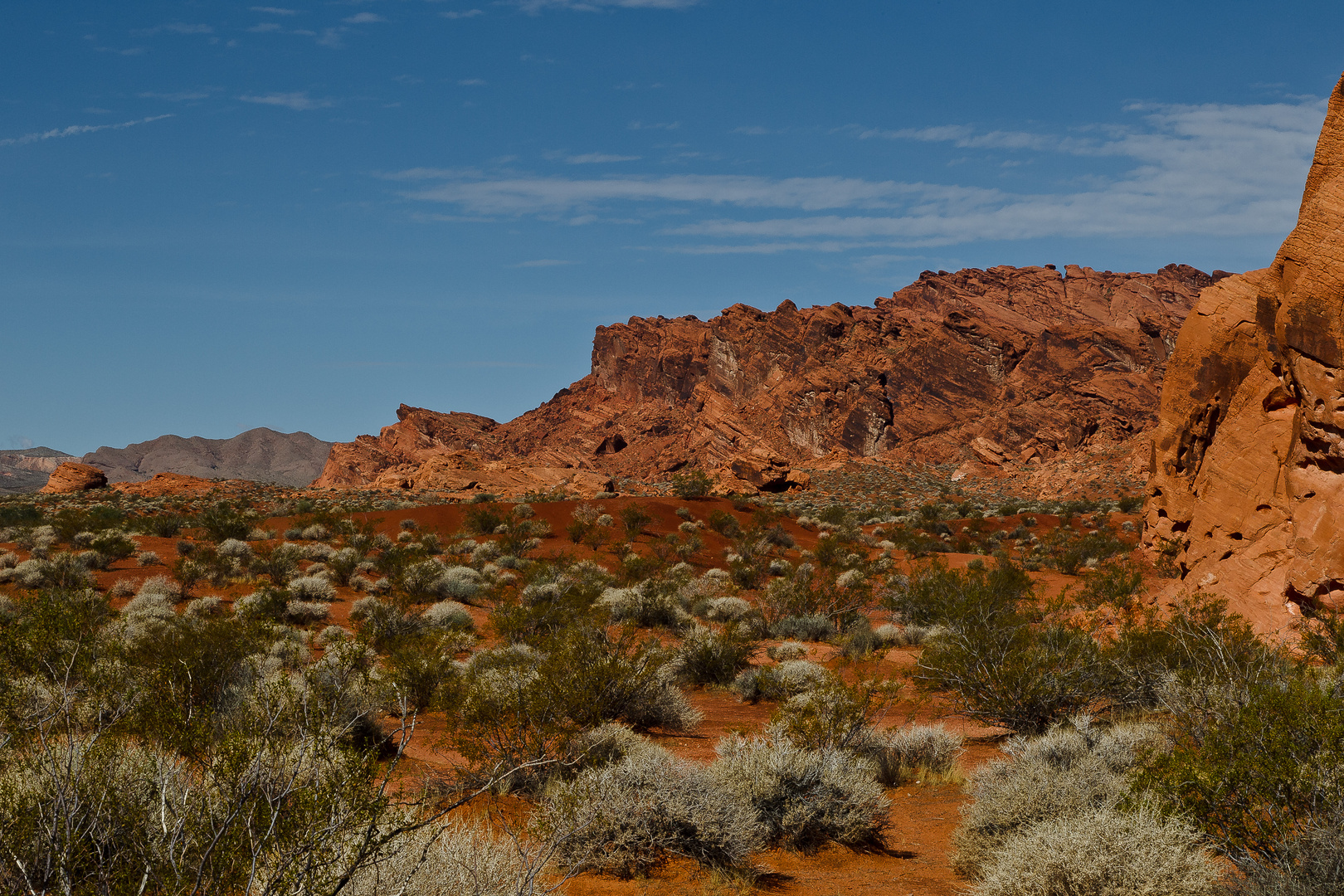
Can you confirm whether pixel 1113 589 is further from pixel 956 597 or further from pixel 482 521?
pixel 482 521

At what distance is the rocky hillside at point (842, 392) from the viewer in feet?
295

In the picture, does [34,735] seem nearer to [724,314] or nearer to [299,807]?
[299,807]

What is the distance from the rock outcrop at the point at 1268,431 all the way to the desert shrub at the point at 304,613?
17271 mm

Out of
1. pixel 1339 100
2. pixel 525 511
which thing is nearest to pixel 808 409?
pixel 525 511

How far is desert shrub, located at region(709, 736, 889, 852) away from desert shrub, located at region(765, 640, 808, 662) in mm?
8161


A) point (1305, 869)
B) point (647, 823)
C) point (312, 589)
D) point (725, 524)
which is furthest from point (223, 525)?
point (1305, 869)

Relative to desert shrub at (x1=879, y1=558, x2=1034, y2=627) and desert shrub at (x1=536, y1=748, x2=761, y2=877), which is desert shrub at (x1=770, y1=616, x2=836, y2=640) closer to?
desert shrub at (x1=879, y1=558, x2=1034, y2=627)

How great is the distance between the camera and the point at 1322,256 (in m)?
10.7

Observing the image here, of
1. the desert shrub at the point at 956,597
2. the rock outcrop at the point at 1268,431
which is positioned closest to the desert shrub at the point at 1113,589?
the rock outcrop at the point at 1268,431

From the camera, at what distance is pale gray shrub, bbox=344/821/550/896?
4.12 meters

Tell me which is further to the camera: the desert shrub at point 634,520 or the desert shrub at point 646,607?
the desert shrub at point 634,520

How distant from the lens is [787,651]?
54.6 ft

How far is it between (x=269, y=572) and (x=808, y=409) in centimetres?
9260

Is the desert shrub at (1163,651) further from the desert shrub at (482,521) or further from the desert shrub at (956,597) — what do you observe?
the desert shrub at (482,521)
